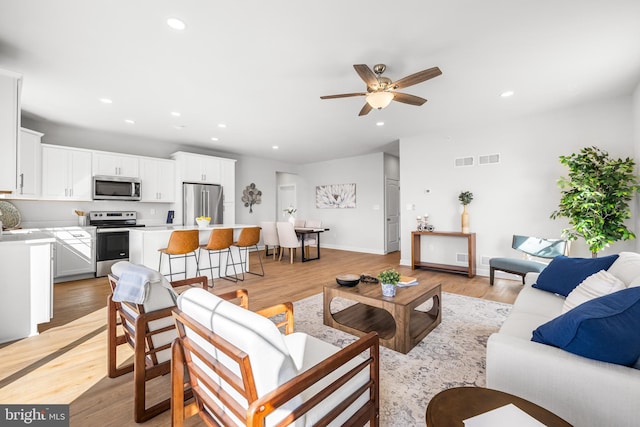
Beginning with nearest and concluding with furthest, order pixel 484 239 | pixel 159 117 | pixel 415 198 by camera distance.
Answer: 1. pixel 159 117
2. pixel 484 239
3. pixel 415 198

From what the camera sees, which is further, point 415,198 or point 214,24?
point 415,198

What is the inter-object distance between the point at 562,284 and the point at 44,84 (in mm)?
5849

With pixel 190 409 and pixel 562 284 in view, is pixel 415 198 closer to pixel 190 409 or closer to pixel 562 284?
pixel 562 284

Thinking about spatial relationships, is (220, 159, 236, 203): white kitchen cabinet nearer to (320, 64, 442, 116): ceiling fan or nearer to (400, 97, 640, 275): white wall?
(400, 97, 640, 275): white wall

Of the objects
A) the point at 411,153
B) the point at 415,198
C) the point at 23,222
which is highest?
the point at 411,153

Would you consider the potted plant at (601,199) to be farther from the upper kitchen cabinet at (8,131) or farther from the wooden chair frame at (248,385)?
the upper kitchen cabinet at (8,131)

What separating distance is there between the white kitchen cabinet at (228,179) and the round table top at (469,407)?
21.3 feet

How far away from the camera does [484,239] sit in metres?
4.97

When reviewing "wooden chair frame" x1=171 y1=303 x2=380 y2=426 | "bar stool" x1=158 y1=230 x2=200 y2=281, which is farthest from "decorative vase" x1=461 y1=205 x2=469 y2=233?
"bar stool" x1=158 y1=230 x2=200 y2=281

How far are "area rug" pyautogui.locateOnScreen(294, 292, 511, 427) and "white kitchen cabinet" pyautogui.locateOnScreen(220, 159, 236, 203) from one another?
14.2 ft

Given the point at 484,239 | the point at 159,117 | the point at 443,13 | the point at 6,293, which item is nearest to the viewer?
the point at 443,13

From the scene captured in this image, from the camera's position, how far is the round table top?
90 cm

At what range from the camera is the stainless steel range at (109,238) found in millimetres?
4902

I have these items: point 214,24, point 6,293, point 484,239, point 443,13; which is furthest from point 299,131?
point 6,293
